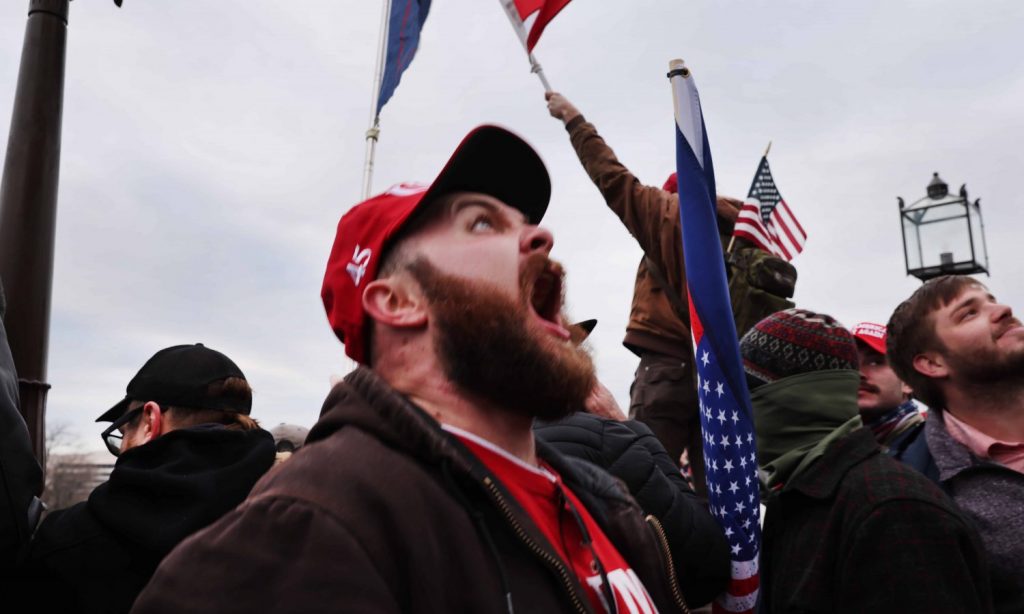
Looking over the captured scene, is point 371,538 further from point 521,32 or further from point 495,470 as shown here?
point 521,32

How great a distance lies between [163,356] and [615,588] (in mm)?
2234

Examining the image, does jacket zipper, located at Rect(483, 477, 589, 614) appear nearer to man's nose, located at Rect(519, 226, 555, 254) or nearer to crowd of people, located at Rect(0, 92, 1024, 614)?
crowd of people, located at Rect(0, 92, 1024, 614)

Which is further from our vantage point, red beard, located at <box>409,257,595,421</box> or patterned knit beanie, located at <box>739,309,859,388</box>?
patterned knit beanie, located at <box>739,309,859,388</box>

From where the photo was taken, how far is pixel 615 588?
162 cm

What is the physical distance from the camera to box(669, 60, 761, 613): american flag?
244cm

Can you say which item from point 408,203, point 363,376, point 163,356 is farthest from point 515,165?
point 163,356

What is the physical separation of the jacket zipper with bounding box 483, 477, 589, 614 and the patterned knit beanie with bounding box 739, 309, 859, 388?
1.59 metres

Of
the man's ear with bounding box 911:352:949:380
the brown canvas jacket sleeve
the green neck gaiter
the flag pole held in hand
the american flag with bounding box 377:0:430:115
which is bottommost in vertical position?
the green neck gaiter

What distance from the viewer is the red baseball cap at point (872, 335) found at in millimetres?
4121

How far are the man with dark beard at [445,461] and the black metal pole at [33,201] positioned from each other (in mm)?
2491

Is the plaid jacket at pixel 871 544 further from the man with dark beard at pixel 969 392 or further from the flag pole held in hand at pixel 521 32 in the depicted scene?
the flag pole held in hand at pixel 521 32

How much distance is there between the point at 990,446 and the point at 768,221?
Result: 2803 mm

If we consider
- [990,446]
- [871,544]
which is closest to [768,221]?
[990,446]

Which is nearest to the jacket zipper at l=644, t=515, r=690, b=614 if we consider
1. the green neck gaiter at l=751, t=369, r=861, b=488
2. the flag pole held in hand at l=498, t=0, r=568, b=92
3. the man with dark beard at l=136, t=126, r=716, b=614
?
the man with dark beard at l=136, t=126, r=716, b=614
